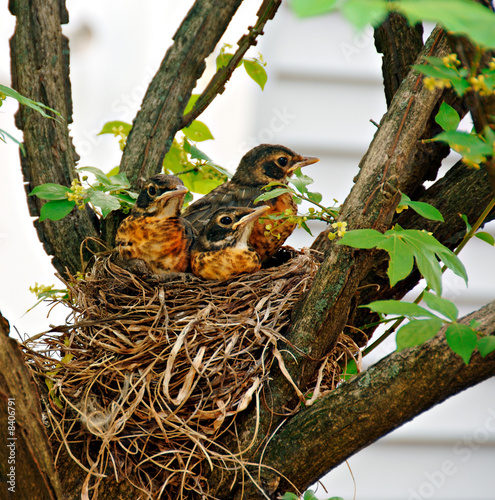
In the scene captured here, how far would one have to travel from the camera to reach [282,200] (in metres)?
1.87

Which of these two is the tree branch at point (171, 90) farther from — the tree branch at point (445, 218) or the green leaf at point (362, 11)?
the green leaf at point (362, 11)

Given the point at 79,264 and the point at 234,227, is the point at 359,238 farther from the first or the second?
the point at 79,264

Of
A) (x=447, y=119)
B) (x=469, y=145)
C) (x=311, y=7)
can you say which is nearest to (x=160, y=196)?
(x=447, y=119)

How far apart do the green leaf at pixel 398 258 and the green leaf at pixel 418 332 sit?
0.12 metres

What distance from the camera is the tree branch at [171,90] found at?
179cm

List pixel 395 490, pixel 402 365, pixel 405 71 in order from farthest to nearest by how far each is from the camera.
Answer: pixel 395 490 → pixel 405 71 → pixel 402 365

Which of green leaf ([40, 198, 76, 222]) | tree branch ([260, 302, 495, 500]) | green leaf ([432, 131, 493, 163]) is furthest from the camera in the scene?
green leaf ([40, 198, 76, 222])

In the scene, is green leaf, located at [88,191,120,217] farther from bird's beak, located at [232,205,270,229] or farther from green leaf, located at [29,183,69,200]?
bird's beak, located at [232,205,270,229]

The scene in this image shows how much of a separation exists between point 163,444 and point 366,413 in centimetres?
46

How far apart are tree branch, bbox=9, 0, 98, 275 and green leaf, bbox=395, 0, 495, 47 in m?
1.41

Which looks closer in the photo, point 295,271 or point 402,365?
point 402,365

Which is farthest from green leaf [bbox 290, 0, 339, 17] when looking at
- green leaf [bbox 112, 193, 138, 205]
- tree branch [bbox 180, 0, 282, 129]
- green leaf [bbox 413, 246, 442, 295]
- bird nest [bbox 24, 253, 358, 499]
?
tree branch [bbox 180, 0, 282, 129]

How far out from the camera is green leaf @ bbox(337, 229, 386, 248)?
2.96ft

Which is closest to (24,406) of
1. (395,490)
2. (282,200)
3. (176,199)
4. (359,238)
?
(359,238)
